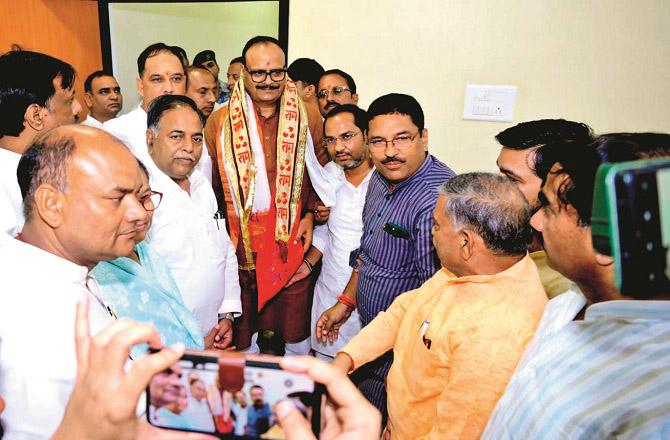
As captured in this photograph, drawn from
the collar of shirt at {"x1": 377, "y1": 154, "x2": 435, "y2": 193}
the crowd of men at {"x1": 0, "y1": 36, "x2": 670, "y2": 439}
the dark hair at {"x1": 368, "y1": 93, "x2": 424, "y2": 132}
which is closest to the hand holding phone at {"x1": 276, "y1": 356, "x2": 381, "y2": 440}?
the crowd of men at {"x1": 0, "y1": 36, "x2": 670, "y2": 439}

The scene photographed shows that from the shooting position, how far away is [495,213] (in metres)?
1.14

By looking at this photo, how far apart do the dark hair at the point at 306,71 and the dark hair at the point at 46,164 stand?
2284 millimetres

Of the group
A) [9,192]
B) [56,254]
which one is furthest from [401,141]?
[9,192]

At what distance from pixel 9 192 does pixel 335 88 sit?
190cm

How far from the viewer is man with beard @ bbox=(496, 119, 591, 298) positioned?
148cm

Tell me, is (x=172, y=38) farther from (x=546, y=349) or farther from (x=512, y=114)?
(x=546, y=349)

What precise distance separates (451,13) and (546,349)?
2555 mm

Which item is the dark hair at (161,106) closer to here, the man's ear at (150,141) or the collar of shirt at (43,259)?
the man's ear at (150,141)

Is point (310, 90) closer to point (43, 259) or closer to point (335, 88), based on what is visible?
point (335, 88)

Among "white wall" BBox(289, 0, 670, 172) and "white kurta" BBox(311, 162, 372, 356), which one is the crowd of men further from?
"white wall" BBox(289, 0, 670, 172)

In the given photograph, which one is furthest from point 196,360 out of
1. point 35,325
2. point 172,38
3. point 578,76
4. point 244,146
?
point 172,38

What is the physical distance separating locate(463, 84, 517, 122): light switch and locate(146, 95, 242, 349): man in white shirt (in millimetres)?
1856

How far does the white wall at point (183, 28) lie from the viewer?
4.45m

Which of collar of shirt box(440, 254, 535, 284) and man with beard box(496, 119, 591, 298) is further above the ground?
man with beard box(496, 119, 591, 298)
